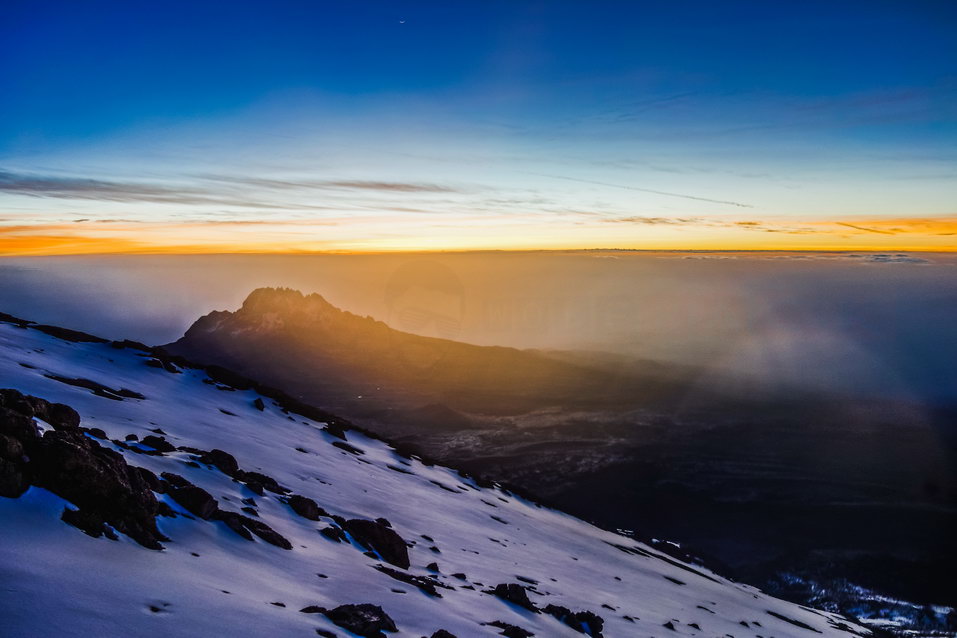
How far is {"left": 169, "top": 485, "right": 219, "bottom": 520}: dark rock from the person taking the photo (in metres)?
13.0

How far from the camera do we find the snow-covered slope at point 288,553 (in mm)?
8492

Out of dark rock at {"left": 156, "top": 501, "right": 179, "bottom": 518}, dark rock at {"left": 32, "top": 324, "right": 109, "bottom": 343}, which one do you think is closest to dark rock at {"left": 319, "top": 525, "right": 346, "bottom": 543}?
dark rock at {"left": 156, "top": 501, "right": 179, "bottom": 518}

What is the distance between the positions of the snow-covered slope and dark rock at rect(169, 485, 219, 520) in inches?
6.7

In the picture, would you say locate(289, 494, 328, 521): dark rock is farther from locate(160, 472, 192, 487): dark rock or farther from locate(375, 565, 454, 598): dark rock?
locate(160, 472, 192, 487): dark rock

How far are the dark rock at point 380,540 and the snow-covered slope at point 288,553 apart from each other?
0.52 feet

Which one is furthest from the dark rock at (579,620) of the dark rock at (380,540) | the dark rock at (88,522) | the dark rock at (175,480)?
the dark rock at (88,522)

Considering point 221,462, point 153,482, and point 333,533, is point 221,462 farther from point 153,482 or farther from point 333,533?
point 153,482

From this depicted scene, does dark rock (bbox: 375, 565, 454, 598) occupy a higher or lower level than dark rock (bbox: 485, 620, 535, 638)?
higher

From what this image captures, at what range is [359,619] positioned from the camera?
11.0 metres

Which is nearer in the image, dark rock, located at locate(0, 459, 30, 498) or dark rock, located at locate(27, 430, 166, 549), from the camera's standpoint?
dark rock, located at locate(0, 459, 30, 498)

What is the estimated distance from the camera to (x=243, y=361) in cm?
19338

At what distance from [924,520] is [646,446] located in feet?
170

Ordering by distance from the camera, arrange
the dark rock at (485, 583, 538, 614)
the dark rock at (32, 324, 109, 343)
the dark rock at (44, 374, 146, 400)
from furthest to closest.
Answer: the dark rock at (32, 324, 109, 343) → the dark rock at (44, 374, 146, 400) → the dark rock at (485, 583, 538, 614)

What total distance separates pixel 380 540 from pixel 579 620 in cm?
687
